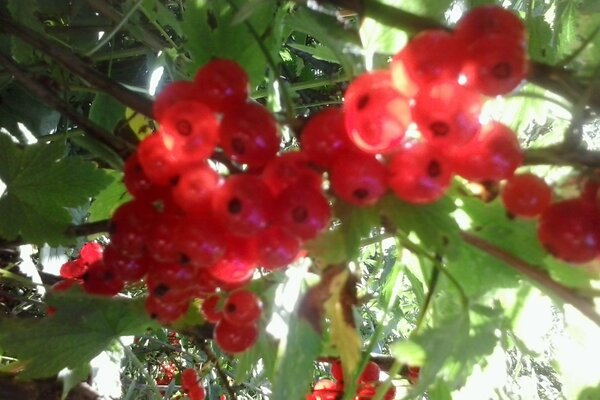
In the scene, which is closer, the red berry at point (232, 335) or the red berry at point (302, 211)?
the red berry at point (302, 211)

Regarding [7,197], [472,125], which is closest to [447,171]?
[472,125]

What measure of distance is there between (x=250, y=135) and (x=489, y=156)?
5.5 inches

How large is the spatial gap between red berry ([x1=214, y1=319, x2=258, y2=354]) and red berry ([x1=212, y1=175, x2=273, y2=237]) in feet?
0.55

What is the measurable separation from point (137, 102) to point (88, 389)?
464 millimetres

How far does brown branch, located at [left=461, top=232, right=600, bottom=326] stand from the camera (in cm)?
52

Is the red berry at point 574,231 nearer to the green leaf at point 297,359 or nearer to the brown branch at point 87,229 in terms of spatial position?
the green leaf at point 297,359

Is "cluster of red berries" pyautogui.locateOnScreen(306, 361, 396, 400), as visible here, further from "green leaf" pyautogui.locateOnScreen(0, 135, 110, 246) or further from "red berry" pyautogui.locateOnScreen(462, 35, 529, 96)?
"red berry" pyautogui.locateOnScreen(462, 35, 529, 96)

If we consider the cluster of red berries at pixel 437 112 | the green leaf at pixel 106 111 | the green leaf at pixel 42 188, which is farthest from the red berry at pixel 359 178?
the green leaf at pixel 106 111

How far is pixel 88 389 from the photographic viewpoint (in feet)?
2.78

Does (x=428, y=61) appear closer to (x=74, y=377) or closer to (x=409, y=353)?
(x=409, y=353)

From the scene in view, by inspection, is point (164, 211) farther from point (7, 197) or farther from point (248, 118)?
point (7, 197)

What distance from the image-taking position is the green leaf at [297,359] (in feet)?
1.67

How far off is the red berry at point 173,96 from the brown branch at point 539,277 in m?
0.23

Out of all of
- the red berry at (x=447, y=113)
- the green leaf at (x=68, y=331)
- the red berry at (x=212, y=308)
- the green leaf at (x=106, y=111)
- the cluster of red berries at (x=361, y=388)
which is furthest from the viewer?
the green leaf at (x=106, y=111)
